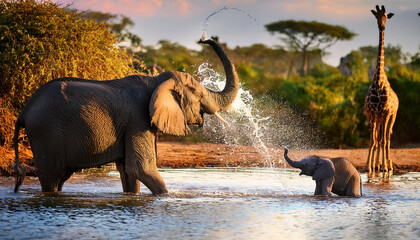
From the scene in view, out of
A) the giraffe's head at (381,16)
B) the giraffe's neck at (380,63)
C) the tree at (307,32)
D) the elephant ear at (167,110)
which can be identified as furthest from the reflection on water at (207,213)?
the tree at (307,32)

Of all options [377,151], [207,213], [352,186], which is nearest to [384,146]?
[377,151]

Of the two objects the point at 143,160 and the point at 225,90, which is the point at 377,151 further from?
the point at 143,160

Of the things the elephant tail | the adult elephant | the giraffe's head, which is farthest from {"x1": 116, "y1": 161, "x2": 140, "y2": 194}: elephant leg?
the giraffe's head

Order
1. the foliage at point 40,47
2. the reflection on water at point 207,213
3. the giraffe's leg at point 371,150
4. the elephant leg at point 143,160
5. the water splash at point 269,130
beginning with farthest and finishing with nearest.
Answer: the water splash at point 269,130
the giraffe's leg at point 371,150
the foliage at point 40,47
the elephant leg at point 143,160
the reflection on water at point 207,213

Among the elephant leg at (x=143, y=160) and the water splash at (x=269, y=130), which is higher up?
the water splash at (x=269, y=130)

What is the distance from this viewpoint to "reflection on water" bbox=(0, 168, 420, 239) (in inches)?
261

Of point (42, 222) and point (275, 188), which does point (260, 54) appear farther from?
point (42, 222)

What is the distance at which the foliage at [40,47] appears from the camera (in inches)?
488

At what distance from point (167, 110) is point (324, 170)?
7.34 ft

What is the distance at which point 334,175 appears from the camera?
928cm

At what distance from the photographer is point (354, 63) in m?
38.2

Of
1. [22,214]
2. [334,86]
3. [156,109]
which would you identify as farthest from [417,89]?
[22,214]

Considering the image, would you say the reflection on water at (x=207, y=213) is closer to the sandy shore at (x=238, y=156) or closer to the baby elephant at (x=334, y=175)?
the baby elephant at (x=334, y=175)

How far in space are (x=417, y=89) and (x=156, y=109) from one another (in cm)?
1500
